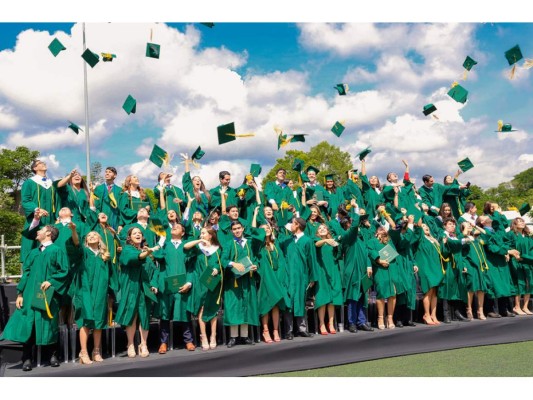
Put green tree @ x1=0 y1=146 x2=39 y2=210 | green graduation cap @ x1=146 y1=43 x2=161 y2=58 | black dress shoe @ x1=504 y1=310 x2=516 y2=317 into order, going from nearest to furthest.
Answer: black dress shoe @ x1=504 y1=310 x2=516 y2=317
green graduation cap @ x1=146 y1=43 x2=161 y2=58
green tree @ x1=0 y1=146 x2=39 y2=210

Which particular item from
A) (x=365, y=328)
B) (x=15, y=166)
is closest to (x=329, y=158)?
(x=15, y=166)

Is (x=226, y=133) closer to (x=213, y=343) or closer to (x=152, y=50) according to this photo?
(x=152, y=50)

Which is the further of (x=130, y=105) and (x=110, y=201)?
(x=130, y=105)

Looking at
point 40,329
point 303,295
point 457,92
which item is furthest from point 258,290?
point 457,92

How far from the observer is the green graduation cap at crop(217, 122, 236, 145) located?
726 centimetres

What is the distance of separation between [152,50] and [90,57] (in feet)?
3.20

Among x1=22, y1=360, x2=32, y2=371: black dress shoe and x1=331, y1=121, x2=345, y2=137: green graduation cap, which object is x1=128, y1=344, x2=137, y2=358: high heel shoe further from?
x1=331, y1=121, x2=345, y2=137: green graduation cap

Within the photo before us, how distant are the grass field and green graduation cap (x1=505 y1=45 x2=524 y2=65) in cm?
457

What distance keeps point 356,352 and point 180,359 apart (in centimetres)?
209

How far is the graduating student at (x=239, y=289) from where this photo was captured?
563 centimetres

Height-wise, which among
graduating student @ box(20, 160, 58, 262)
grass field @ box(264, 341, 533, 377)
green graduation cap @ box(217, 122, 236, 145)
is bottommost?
grass field @ box(264, 341, 533, 377)

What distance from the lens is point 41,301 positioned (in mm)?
5008

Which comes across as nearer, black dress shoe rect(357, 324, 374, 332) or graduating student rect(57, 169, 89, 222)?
black dress shoe rect(357, 324, 374, 332)

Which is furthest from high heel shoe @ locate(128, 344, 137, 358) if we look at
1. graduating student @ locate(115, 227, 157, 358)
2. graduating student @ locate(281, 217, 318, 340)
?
graduating student @ locate(281, 217, 318, 340)
